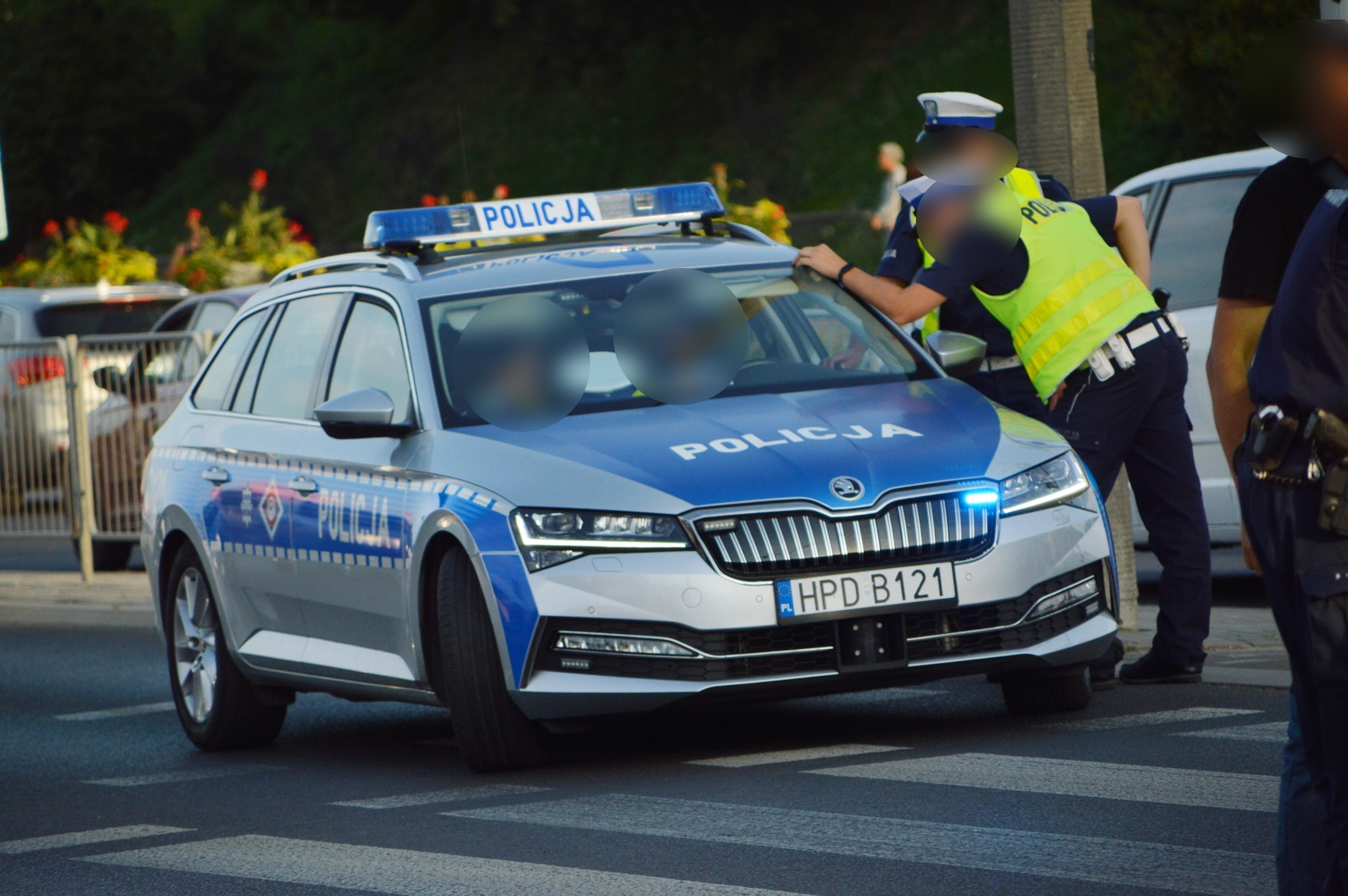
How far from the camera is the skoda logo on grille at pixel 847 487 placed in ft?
20.3

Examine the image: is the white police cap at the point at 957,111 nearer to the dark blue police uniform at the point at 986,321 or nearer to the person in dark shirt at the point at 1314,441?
the dark blue police uniform at the point at 986,321

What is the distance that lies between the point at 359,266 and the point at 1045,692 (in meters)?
2.80

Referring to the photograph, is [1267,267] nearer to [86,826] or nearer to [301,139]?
[86,826]

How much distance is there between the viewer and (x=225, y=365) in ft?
28.4

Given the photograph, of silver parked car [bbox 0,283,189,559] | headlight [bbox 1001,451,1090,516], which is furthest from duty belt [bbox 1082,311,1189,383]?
silver parked car [bbox 0,283,189,559]

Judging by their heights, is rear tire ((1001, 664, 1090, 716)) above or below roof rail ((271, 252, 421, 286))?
below

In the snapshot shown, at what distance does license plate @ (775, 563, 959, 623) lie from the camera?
6.11m

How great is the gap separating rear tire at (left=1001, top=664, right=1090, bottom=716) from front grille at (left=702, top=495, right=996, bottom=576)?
87 centimetres

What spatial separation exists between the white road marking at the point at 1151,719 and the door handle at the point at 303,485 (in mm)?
2446

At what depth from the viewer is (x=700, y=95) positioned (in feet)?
158

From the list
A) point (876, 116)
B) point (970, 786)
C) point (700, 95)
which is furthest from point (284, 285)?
point (700, 95)

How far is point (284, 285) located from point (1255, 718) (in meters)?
3.85

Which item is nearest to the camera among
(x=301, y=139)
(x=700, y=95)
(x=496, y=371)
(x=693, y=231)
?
(x=496, y=371)

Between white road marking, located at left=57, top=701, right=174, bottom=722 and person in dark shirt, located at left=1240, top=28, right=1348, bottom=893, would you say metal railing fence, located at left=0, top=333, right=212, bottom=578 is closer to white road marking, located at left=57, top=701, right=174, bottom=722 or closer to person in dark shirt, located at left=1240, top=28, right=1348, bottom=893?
white road marking, located at left=57, top=701, right=174, bottom=722
